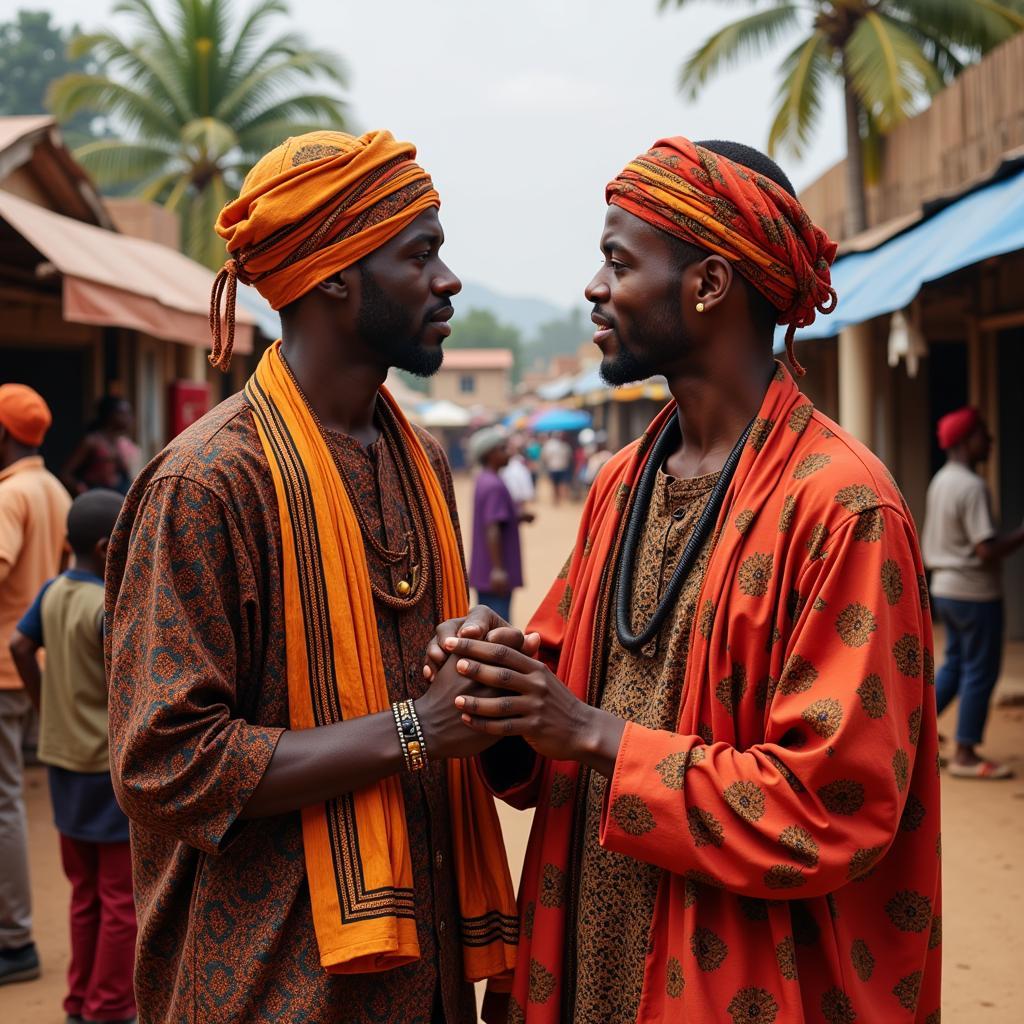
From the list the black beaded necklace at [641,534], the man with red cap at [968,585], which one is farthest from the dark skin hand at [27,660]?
the man with red cap at [968,585]

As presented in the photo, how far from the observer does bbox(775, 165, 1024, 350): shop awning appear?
6.29 meters

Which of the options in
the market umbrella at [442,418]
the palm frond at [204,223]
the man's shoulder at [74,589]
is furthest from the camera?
the market umbrella at [442,418]

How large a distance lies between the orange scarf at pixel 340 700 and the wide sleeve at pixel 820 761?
17.3 inches

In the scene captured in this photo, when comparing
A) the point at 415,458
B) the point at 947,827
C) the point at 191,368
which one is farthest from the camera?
the point at 191,368

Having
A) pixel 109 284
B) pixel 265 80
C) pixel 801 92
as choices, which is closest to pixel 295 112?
pixel 265 80

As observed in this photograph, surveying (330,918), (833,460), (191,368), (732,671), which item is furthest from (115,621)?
(191,368)

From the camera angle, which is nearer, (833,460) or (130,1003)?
(833,460)

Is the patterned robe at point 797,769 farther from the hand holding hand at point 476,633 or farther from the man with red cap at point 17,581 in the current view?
the man with red cap at point 17,581

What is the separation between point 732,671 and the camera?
2.05 meters

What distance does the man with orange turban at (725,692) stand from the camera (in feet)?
6.33

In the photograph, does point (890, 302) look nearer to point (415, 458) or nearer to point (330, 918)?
point (415, 458)

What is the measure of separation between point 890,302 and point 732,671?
19.0 feet

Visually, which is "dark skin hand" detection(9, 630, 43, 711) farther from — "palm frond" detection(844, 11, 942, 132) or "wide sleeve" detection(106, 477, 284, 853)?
"palm frond" detection(844, 11, 942, 132)

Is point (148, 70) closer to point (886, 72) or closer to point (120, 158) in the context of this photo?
→ point (120, 158)
